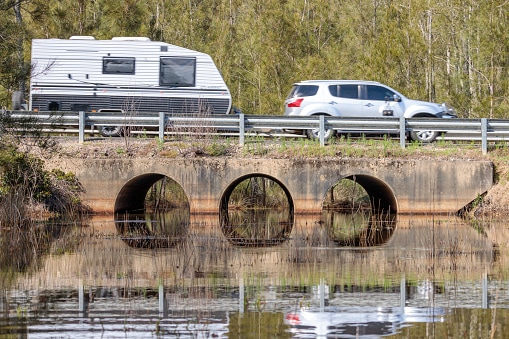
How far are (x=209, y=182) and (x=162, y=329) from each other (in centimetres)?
1450

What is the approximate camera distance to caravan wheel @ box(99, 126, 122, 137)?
2684 cm

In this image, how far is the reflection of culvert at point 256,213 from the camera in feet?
63.2

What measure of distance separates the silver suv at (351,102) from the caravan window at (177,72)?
3.22 metres

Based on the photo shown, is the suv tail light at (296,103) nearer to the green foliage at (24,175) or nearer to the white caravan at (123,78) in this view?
the white caravan at (123,78)

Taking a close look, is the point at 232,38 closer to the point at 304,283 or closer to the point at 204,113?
the point at 204,113

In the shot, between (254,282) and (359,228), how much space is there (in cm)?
924

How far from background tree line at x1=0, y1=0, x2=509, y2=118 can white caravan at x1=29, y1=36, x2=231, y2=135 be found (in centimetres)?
483

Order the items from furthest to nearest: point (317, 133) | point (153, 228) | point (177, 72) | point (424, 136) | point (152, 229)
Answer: point (177, 72), point (424, 136), point (317, 133), point (153, 228), point (152, 229)

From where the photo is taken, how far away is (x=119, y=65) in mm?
27234

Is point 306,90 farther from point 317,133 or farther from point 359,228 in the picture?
point 359,228

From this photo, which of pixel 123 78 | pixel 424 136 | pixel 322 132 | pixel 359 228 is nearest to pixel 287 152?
pixel 322 132

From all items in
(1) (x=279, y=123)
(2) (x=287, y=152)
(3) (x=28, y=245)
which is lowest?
(3) (x=28, y=245)

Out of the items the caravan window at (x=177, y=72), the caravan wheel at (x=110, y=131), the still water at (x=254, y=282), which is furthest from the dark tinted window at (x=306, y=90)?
the still water at (x=254, y=282)

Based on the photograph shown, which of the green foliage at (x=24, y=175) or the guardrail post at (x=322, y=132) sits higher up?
the guardrail post at (x=322, y=132)
